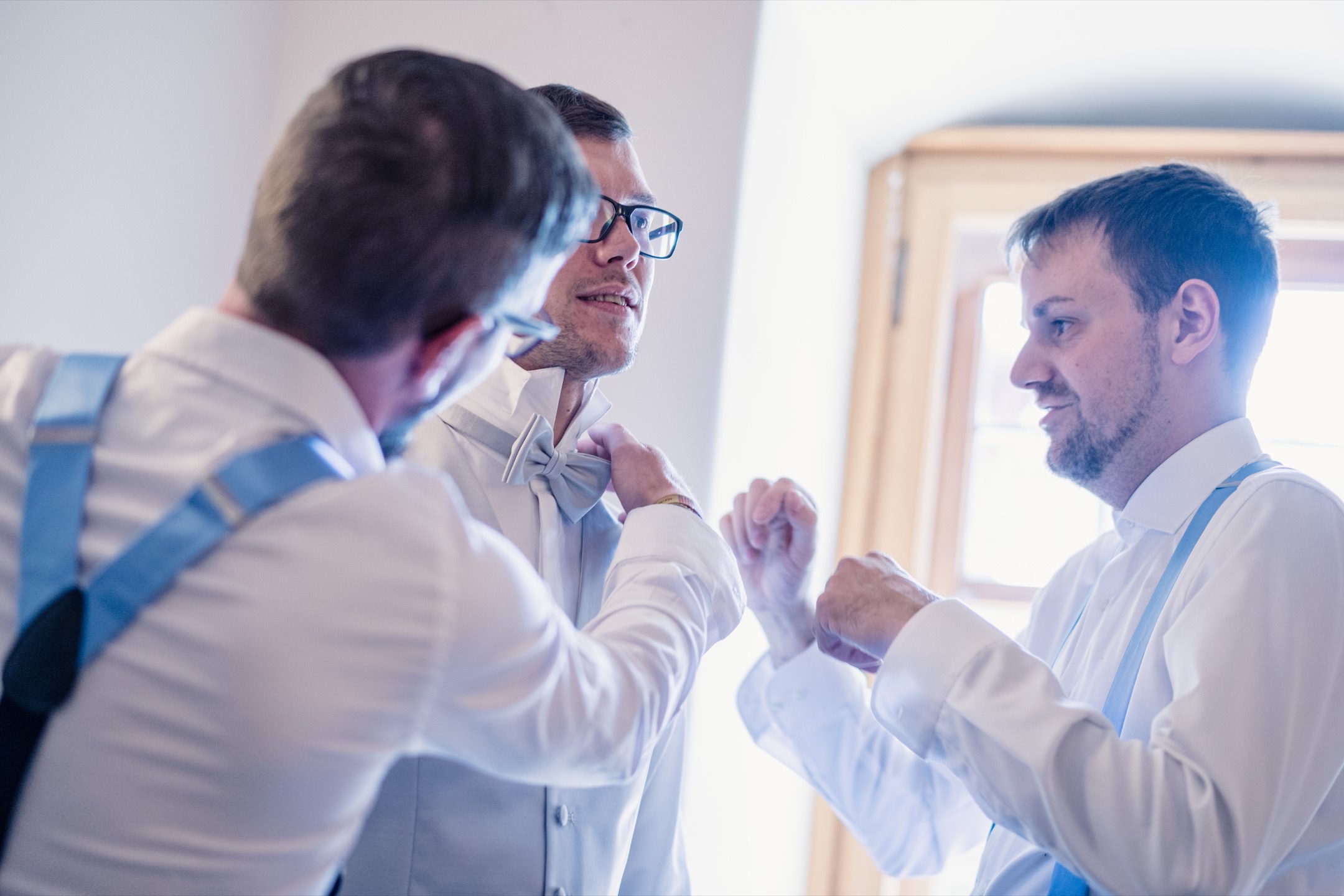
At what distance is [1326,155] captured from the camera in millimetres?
2242

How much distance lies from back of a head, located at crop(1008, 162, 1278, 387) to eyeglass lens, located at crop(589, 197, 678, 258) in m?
0.61

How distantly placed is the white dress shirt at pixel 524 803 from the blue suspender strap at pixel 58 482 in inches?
20.1

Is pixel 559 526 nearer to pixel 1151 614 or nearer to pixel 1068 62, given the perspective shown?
pixel 1151 614

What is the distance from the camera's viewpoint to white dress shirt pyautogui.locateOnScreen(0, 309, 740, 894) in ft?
2.33

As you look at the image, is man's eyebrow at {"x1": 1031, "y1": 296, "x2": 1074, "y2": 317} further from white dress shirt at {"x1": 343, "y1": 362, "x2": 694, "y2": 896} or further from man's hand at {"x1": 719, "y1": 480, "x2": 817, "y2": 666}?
white dress shirt at {"x1": 343, "y1": 362, "x2": 694, "y2": 896}

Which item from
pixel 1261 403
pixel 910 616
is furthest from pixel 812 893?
pixel 1261 403

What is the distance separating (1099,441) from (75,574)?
128cm

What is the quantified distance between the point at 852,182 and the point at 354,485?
1.94m

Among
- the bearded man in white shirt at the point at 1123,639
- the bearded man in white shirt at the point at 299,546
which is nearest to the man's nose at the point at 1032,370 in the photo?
the bearded man in white shirt at the point at 1123,639

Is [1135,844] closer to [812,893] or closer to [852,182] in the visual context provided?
[812,893]

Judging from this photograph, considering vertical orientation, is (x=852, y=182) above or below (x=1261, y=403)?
above

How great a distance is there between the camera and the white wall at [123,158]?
4.74 feet

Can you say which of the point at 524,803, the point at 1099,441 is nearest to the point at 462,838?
the point at 524,803

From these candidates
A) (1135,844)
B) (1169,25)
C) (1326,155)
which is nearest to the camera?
(1135,844)
